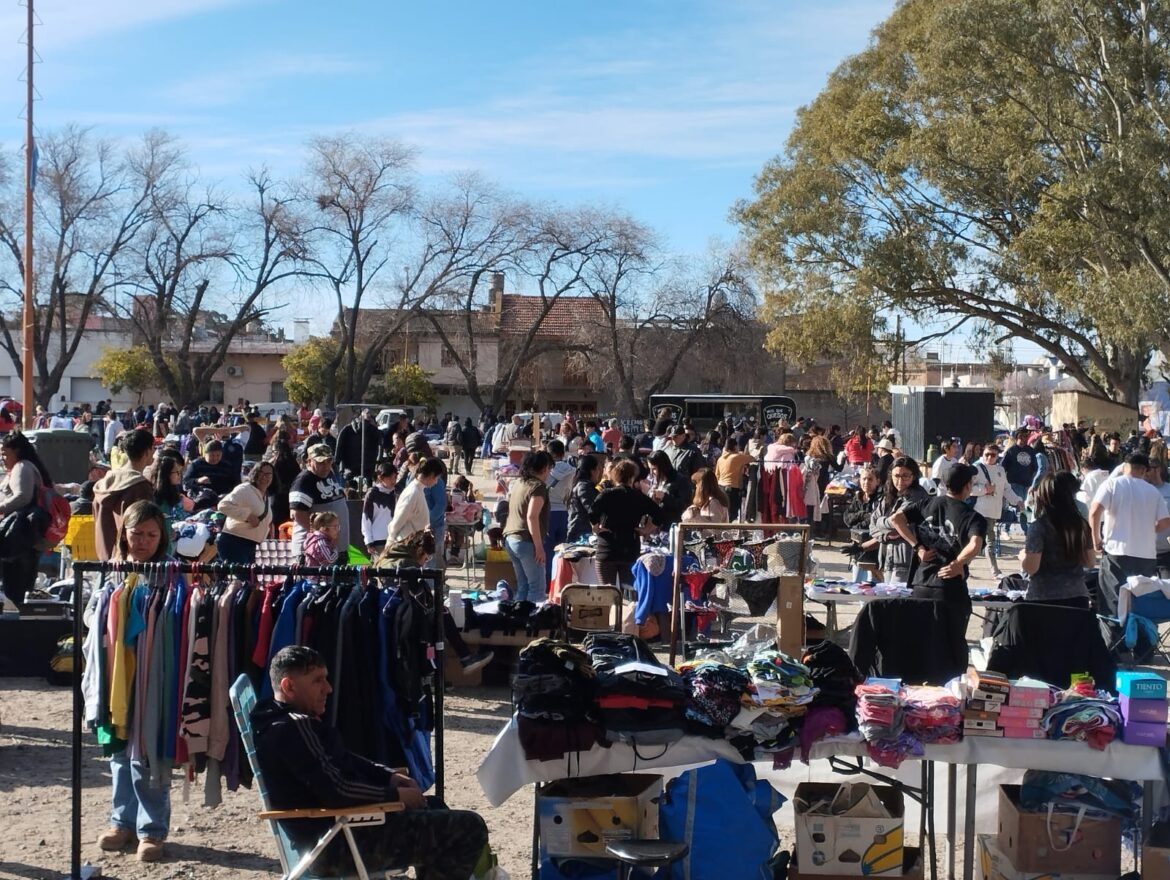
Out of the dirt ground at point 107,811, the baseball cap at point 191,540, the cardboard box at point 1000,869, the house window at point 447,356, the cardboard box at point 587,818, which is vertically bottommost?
the dirt ground at point 107,811

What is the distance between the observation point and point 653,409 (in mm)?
38438

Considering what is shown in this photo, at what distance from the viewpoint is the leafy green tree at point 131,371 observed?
183 feet

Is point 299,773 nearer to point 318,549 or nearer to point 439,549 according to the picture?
point 318,549

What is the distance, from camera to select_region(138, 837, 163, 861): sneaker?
17.6ft

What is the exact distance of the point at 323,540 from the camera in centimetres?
845

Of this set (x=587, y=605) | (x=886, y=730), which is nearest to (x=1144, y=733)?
(x=886, y=730)

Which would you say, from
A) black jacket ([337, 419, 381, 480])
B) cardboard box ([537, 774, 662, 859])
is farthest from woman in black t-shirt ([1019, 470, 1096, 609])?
black jacket ([337, 419, 381, 480])

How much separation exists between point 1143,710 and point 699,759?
1.59 meters

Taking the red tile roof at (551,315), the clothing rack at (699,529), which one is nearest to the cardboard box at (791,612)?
the clothing rack at (699,529)

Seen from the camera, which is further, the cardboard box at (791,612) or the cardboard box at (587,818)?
the cardboard box at (791,612)

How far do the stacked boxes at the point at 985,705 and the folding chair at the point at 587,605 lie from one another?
4084 millimetres

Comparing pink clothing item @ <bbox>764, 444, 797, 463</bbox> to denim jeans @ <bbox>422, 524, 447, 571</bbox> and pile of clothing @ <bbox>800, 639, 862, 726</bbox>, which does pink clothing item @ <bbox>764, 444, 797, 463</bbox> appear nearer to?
denim jeans @ <bbox>422, 524, 447, 571</bbox>

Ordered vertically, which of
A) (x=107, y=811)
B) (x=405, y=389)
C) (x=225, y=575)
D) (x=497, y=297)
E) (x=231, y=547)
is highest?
(x=497, y=297)

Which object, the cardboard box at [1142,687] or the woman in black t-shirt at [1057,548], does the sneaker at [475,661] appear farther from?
the cardboard box at [1142,687]
